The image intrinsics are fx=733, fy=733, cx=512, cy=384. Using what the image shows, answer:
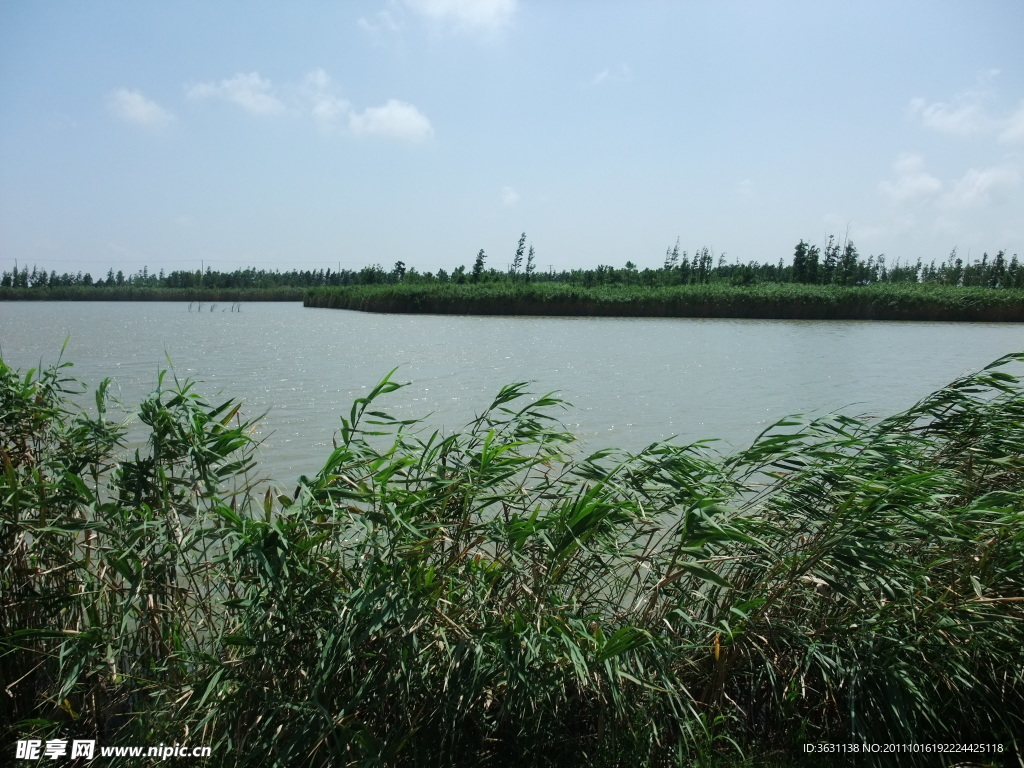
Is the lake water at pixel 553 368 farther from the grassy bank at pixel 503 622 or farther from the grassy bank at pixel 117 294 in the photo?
the grassy bank at pixel 117 294

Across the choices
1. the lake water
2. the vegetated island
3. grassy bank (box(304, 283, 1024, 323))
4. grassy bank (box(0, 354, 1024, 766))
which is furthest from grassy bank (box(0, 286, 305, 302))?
grassy bank (box(0, 354, 1024, 766))

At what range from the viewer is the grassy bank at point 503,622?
8.29 feet

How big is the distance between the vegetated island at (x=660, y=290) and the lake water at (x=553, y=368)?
5263mm

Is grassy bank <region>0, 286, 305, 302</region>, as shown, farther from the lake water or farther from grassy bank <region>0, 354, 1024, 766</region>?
grassy bank <region>0, 354, 1024, 766</region>

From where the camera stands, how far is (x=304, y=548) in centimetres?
263

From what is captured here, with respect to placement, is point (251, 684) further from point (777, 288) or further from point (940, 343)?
point (777, 288)

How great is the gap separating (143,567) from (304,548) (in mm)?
757

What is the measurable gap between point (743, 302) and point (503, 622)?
1238 inches

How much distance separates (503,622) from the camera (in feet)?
8.59

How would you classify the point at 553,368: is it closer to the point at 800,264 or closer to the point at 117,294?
the point at 800,264

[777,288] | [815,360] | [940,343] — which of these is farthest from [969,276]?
[815,360]

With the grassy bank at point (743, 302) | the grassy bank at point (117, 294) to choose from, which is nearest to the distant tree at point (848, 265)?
the grassy bank at point (743, 302)

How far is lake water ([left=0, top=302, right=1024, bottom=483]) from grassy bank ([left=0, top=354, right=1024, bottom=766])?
104 cm

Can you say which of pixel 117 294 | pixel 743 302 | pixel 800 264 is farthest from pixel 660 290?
pixel 117 294
